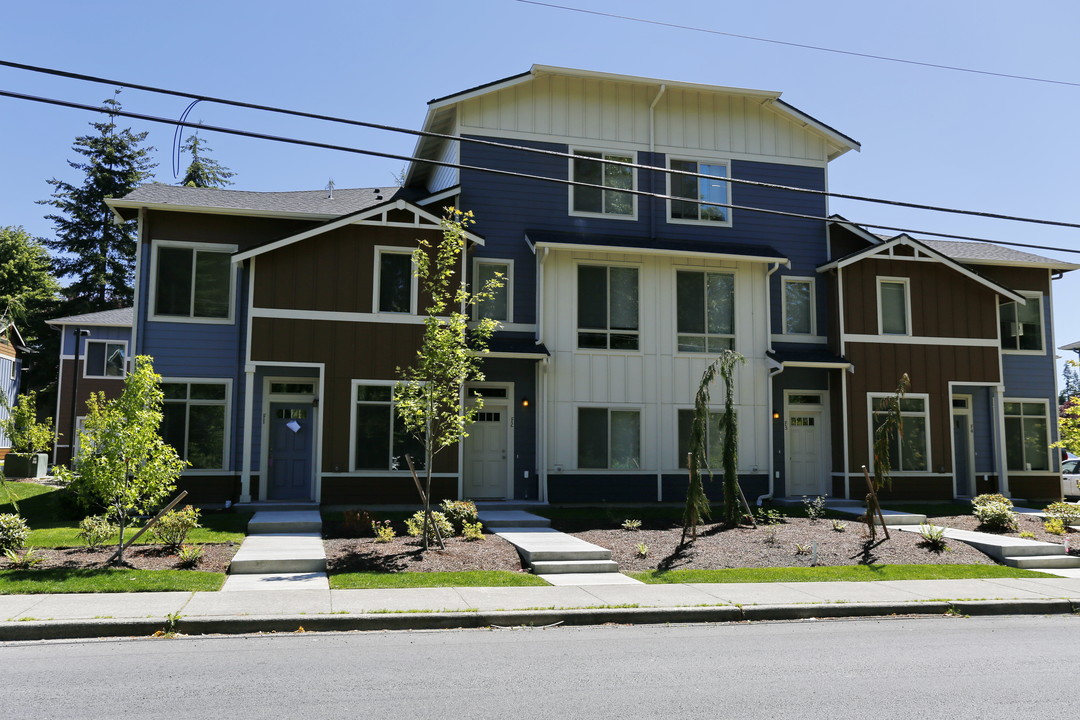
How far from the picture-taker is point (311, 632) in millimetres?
8750

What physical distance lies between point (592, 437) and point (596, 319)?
9.02 ft

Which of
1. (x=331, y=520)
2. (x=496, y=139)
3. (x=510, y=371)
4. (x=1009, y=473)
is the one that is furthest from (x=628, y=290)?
(x=1009, y=473)

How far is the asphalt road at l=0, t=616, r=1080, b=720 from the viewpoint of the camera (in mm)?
5898

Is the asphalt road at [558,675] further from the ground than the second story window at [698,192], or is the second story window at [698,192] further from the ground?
the second story window at [698,192]

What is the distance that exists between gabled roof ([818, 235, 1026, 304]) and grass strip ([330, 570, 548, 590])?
12918 millimetres

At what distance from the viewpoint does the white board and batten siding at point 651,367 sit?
1947cm

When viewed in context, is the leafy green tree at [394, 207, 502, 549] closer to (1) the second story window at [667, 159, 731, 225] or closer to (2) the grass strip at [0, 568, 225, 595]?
(2) the grass strip at [0, 568, 225, 595]

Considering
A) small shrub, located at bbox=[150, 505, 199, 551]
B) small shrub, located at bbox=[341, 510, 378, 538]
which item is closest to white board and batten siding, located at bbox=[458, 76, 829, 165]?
small shrub, located at bbox=[341, 510, 378, 538]

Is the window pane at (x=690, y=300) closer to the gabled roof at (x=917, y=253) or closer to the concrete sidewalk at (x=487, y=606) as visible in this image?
the gabled roof at (x=917, y=253)

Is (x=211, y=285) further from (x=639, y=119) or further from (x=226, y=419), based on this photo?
(x=639, y=119)

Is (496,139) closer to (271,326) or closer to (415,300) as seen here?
(415,300)

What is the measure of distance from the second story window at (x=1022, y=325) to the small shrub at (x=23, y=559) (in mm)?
22985

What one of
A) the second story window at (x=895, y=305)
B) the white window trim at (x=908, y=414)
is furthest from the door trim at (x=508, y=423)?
the second story window at (x=895, y=305)

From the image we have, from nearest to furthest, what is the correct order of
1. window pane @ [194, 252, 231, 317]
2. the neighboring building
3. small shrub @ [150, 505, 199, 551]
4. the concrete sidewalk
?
the concrete sidewalk
small shrub @ [150, 505, 199, 551]
the neighboring building
window pane @ [194, 252, 231, 317]
